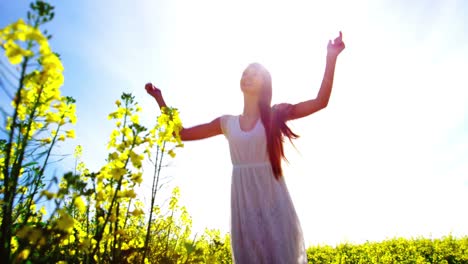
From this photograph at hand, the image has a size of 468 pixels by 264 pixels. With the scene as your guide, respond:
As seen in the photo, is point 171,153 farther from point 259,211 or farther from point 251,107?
point 251,107

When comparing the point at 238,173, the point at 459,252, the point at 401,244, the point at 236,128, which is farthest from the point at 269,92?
the point at 401,244

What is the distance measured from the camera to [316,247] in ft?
26.3

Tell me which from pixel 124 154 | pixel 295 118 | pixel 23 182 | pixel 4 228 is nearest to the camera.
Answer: pixel 4 228

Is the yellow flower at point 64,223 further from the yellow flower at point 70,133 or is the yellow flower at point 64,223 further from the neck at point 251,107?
the neck at point 251,107

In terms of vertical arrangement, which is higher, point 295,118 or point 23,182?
point 295,118

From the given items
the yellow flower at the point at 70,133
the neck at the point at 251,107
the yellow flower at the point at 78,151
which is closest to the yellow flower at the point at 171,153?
the yellow flower at the point at 70,133

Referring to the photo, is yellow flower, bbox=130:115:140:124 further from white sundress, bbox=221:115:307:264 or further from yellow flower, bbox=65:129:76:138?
white sundress, bbox=221:115:307:264

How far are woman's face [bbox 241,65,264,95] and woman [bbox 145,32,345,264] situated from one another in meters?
0.15

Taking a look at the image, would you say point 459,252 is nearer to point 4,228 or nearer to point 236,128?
point 236,128

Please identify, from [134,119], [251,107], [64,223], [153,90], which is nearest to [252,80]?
[251,107]

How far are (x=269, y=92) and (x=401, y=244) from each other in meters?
5.94

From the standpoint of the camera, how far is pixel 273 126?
9.23 ft

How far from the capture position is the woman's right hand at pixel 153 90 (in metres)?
3.19

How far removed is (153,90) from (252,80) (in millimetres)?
783
